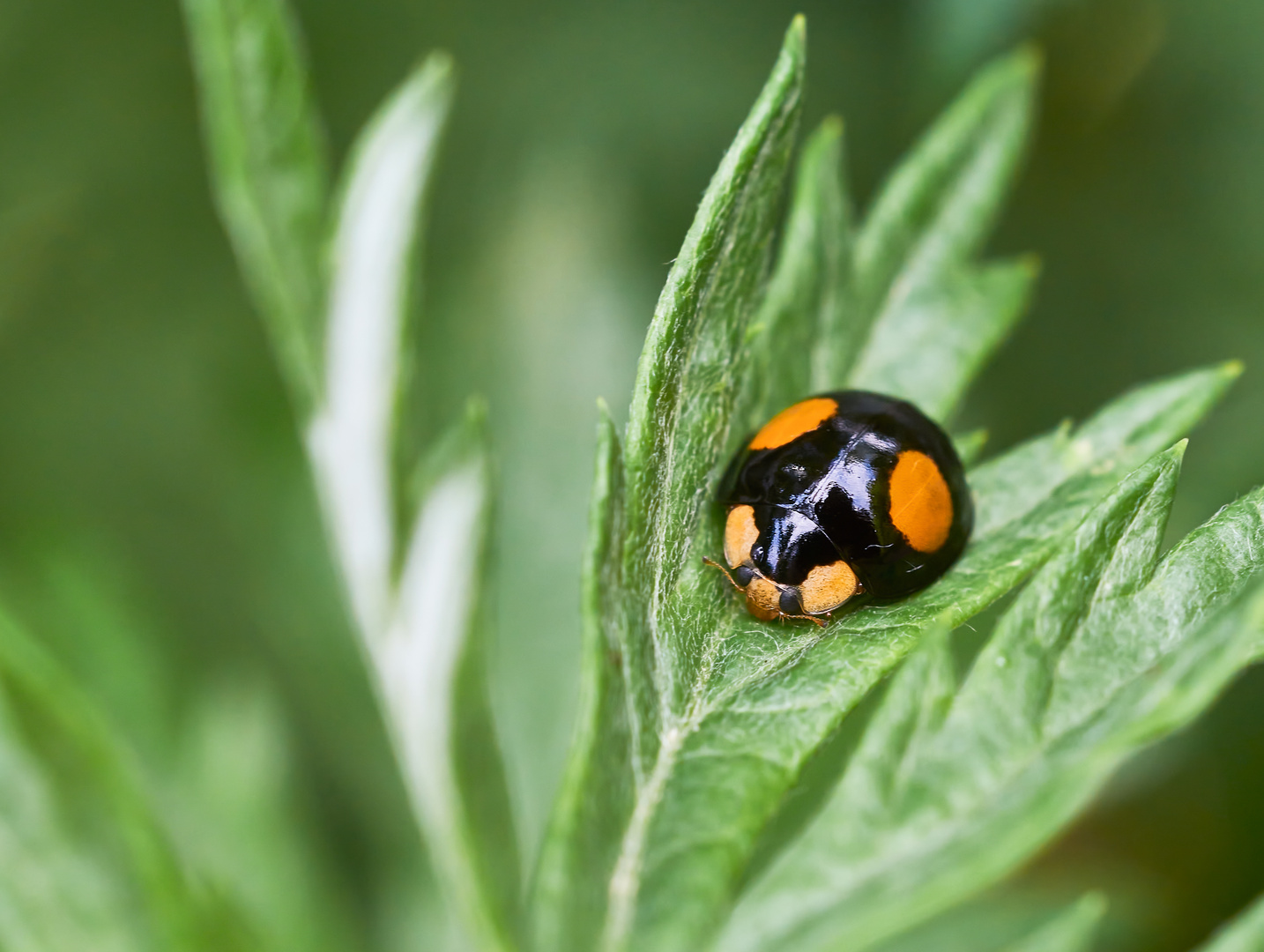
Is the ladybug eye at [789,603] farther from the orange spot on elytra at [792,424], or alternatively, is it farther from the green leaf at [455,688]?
the green leaf at [455,688]

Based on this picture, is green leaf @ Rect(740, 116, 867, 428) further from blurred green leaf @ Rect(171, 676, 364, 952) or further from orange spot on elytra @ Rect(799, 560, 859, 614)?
blurred green leaf @ Rect(171, 676, 364, 952)

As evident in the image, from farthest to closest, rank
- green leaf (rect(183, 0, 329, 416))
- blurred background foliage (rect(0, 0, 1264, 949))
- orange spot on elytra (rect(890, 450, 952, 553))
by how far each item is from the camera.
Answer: blurred background foliage (rect(0, 0, 1264, 949))
green leaf (rect(183, 0, 329, 416))
orange spot on elytra (rect(890, 450, 952, 553))

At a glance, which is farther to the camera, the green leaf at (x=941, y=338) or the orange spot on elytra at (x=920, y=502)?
the green leaf at (x=941, y=338)

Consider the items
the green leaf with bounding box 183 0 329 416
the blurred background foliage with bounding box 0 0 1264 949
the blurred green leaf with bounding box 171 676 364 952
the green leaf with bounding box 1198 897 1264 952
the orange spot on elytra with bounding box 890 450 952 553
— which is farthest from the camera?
the blurred background foliage with bounding box 0 0 1264 949

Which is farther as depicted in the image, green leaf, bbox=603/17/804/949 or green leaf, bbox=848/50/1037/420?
green leaf, bbox=848/50/1037/420

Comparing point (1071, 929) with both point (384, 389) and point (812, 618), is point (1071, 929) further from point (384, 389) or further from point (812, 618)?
point (384, 389)

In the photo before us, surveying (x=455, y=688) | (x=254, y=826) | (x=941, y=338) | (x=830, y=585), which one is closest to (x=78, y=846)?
(x=455, y=688)

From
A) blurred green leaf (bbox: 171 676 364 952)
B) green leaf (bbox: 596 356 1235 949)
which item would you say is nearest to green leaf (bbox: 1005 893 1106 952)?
green leaf (bbox: 596 356 1235 949)

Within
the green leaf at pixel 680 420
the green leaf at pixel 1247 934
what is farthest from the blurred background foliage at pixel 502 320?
the green leaf at pixel 1247 934
